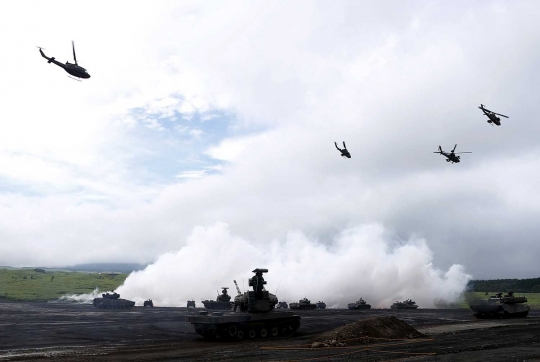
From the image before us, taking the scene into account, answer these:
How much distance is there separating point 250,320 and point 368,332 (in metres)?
9.05

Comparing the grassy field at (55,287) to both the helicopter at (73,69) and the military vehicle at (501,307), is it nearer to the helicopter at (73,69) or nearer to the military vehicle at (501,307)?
the military vehicle at (501,307)

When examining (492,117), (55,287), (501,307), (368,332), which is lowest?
(501,307)

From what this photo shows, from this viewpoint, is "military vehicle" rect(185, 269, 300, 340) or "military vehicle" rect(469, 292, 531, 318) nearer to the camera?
"military vehicle" rect(185, 269, 300, 340)

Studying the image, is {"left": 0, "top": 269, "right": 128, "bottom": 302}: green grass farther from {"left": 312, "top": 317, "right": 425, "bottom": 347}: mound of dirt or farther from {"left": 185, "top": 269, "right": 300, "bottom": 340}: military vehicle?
{"left": 312, "top": 317, "right": 425, "bottom": 347}: mound of dirt

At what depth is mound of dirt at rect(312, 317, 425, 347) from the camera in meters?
33.5

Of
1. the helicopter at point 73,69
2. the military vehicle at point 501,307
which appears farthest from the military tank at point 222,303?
the helicopter at point 73,69

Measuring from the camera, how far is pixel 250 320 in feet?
125

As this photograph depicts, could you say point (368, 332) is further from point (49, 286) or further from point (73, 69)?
point (49, 286)

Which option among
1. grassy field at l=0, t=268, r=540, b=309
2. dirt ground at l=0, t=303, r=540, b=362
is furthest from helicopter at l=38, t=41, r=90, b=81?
grassy field at l=0, t=268, r=540, b=309

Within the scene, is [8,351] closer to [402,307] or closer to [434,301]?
[402,307]

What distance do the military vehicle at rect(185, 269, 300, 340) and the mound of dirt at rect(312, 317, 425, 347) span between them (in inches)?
175

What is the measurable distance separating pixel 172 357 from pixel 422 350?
14.3 meters

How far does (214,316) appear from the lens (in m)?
37.4

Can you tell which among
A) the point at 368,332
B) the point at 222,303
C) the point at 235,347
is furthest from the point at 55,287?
the point at 368,332
